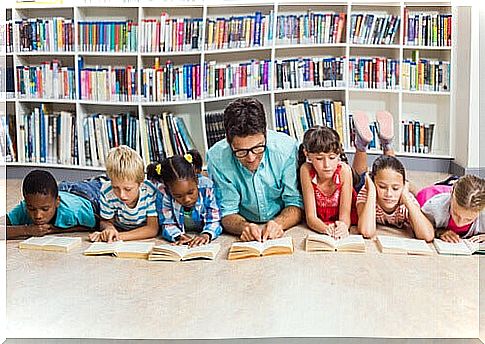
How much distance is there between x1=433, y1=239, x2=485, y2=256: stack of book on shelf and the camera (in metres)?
2.62

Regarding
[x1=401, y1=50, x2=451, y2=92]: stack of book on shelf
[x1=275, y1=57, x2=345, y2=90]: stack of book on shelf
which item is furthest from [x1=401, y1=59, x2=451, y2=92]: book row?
[x1=275, y1=57, x2=345, y2=90]: stack of book on shelf

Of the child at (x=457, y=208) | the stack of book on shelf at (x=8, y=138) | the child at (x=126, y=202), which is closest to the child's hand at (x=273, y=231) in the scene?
the child at (x=126, y=202)

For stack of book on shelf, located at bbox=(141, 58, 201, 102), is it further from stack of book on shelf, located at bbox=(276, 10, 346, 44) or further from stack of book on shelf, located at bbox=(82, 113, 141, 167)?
stack of book on shelf, located at bbox=(276, 10, 346, 44)

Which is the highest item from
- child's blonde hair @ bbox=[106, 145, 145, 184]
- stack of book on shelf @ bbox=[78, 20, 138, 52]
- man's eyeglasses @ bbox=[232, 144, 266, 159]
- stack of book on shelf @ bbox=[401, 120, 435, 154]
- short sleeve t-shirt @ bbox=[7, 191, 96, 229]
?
stack of book on shelf @ bbox=[78, 20, 138, 52]

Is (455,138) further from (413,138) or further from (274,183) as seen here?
(274,183)

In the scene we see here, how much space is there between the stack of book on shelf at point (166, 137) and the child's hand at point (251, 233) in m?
0.34

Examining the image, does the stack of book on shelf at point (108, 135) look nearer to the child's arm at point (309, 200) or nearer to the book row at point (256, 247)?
the book row at point (256, 247)

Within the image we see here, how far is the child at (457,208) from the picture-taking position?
2625mm

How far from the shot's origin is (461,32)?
8.58 ft

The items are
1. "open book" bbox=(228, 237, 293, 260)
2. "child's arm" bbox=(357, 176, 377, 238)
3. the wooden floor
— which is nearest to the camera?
the wooden floor

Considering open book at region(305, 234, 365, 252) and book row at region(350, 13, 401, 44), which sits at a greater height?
book row at region(350, 13, 401, 44)

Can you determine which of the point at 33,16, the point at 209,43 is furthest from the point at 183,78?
the point at 33,16

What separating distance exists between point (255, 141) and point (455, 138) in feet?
2.25

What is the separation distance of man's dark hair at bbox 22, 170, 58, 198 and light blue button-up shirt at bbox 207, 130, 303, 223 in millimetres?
544
